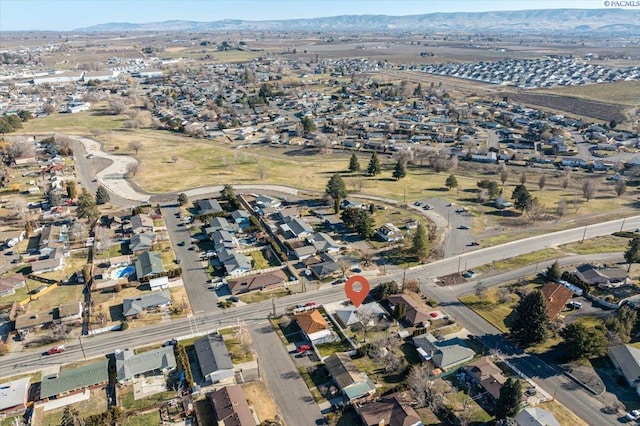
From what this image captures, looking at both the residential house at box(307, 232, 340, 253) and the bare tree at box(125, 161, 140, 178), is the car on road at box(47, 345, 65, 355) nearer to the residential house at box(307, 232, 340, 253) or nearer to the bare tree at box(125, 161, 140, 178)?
the residential house at box(307, 232, 340, 253)

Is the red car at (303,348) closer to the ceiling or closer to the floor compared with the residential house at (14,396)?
A: closer to the floor

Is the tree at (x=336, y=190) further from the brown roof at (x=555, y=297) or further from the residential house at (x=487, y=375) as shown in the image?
the residential house at (x=487, y=375)

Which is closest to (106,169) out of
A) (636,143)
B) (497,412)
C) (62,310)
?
(62,310)

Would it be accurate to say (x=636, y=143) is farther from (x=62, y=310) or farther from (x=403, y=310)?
(x=62, y=310)

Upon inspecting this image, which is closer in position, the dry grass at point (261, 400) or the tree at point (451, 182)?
the dry grass at point (261, 400)

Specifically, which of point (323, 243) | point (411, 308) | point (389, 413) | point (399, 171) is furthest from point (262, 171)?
point (389, 413)

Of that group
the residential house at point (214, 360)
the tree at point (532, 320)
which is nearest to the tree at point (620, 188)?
the tree at point (532, 320)
